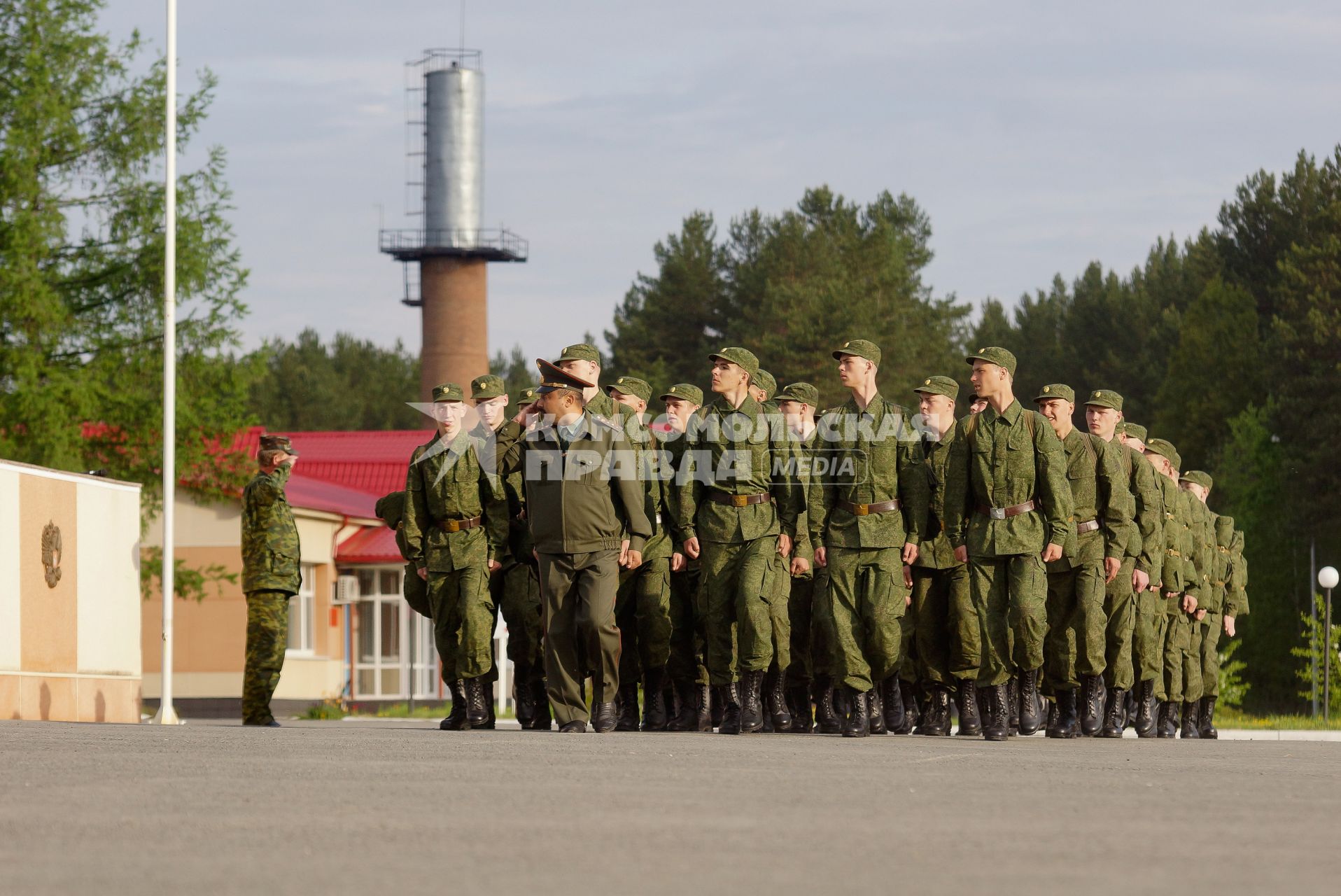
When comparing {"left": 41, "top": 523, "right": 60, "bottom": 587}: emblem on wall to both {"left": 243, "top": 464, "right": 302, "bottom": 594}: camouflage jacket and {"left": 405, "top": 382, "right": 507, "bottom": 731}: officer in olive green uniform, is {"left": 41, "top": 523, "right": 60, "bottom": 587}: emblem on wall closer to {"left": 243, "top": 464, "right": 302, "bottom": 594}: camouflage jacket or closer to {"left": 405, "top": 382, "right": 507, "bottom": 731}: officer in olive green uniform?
{"left": 243, "top": 464, "right": 302, "bottom": 594}: camouflage jacket

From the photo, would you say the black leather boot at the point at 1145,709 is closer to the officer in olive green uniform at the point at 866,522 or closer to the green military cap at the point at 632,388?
the officer in olive green uniform at the point at 866,522

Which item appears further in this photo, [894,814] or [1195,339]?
[1195,339]

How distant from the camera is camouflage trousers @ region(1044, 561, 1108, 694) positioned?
13062 mm

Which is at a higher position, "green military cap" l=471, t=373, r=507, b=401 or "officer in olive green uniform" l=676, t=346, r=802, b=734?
"green military cap" l=471, t=373, r=507, b=401

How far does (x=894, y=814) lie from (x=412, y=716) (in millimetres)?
27668

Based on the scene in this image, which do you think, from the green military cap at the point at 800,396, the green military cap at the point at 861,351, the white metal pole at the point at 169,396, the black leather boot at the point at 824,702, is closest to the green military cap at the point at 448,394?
the green military cap at the point at 800,396

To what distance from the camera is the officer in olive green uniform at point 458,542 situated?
13.0m

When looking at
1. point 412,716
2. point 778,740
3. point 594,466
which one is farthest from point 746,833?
point 412,716

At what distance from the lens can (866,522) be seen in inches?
488

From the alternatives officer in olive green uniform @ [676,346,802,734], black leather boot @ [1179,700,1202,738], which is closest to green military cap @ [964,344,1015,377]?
officer in olive green uniform @ [676,346,802,734]

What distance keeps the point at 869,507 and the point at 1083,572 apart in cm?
157

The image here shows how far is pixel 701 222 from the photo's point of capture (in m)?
78.2

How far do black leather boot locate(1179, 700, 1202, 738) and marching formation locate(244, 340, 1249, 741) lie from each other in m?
3.78

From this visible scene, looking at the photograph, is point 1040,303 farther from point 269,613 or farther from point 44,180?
point 269,613
